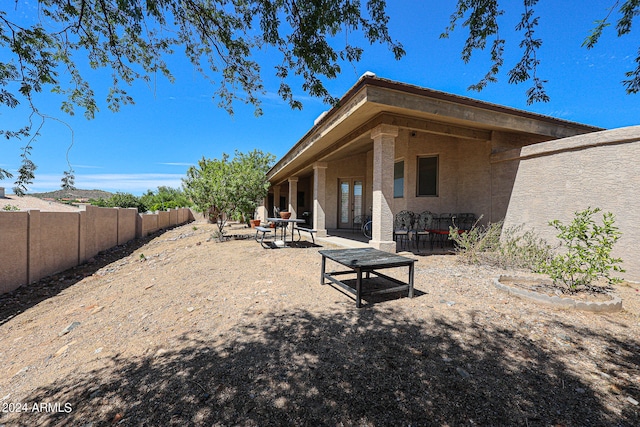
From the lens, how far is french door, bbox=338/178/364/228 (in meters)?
11.4

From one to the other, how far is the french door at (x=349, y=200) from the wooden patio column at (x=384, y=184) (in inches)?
212

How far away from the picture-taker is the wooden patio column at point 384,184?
5801 mm

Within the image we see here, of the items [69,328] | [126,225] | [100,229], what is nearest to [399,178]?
[69,328]

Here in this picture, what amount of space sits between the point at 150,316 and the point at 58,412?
1.56 m

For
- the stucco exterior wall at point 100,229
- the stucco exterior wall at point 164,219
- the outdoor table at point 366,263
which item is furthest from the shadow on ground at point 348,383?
the stucco exterior wall at point 164,219

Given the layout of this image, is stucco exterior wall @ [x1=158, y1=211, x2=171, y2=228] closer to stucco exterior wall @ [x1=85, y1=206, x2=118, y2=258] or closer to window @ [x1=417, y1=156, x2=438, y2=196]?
stucco exterior wall @ [x1=85, y1=206, x2=118, y2=258]

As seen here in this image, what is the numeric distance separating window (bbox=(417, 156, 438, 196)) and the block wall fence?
9.83m

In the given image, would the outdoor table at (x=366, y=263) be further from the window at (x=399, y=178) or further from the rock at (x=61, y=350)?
the window at (x=399, y=178)

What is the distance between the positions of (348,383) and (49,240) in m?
8.02

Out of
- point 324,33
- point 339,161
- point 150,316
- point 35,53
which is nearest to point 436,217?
point 339,161

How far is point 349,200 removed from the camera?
1161cm

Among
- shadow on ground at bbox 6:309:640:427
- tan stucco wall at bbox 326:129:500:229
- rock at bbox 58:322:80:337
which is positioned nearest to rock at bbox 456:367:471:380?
shadow on ground at bbox 6:309:640:427

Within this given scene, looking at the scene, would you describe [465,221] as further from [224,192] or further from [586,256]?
[224,192]

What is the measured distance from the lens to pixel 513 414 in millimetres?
1605
